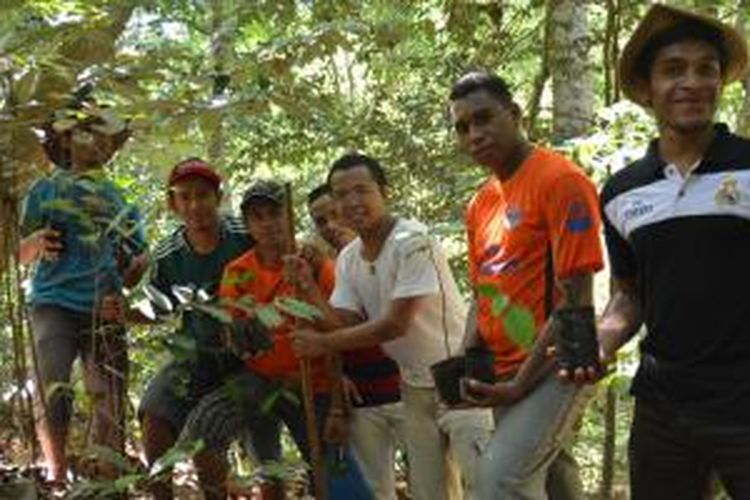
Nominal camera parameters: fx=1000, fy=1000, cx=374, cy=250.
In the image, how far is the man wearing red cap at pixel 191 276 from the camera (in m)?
4.51

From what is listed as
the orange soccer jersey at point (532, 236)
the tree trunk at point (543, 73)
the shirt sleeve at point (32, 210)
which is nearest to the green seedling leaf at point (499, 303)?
the orange soccer jersey at point (532, 236)

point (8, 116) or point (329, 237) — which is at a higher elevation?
point (8, 116)

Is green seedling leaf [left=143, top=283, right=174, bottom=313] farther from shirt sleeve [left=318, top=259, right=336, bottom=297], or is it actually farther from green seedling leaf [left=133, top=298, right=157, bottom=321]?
shirt sleeve [left=318, top=259, right=336, bottom=297]

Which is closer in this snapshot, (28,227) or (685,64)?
(685,64)

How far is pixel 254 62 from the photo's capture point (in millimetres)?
3990

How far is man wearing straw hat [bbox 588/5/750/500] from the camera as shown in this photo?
2.88 meters

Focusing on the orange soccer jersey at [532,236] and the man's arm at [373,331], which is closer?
the orange soccer jersey at [532,236]

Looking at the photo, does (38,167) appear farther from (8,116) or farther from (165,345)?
(165,345)

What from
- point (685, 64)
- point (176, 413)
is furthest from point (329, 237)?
point (685, 64)

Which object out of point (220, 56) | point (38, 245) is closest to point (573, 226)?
point (220, 56)

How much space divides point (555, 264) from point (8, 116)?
1932 millimetres

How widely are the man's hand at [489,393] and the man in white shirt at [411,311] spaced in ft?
2.62

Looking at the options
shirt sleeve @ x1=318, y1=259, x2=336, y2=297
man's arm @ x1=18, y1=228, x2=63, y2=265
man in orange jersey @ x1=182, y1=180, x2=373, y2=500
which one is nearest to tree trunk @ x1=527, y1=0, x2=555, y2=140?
shirt sleeve @ x1=318, y1=259, x2=336, y2=297

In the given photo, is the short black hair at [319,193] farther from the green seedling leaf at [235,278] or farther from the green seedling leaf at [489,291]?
the green seedling leaf at [489,291]
